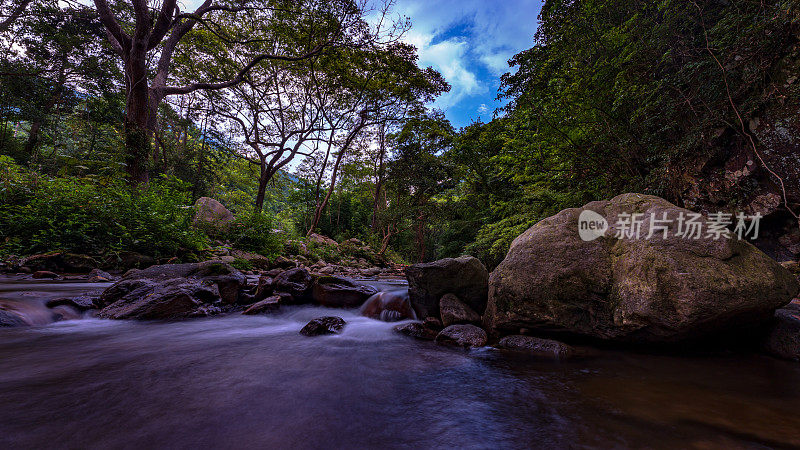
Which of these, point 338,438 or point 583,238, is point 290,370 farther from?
point 583,238

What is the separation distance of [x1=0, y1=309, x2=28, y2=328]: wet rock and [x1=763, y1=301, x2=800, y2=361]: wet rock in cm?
902

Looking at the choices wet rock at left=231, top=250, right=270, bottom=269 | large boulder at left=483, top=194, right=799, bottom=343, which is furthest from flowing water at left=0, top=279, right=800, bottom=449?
wet rock at left=231, top=250, right=270, bottom=269

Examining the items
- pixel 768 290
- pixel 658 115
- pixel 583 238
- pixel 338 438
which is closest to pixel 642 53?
pixel 658 115

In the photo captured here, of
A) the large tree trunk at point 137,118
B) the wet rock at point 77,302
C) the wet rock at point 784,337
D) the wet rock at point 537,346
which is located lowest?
the wet rock at point 77,302

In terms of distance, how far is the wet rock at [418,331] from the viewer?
4.28m

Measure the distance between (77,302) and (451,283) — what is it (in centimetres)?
583

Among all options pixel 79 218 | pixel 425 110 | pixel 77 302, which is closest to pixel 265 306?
pixel 77 302

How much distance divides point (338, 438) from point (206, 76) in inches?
733

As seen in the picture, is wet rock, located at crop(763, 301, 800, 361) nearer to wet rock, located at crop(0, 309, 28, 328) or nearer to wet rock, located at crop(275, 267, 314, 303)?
wet rock, located at crop(275, 267, 314, 303)

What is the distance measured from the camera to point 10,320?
11.1 ft

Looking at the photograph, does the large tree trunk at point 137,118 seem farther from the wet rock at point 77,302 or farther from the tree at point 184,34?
the wet rock at point 77,302

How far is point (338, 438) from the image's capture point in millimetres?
1701

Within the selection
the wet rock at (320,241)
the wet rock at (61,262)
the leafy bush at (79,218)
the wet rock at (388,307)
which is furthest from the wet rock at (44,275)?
the wet rock at (320,241)

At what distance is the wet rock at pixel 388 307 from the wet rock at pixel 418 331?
864mm
